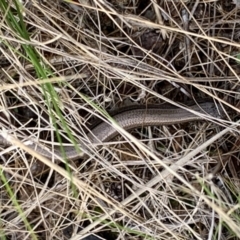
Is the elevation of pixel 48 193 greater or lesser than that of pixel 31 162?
lesser

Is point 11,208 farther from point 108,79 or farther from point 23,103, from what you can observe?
point 108,79

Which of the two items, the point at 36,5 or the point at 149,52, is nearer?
the point at 36,5

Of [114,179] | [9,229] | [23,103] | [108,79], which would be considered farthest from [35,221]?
[108,79]

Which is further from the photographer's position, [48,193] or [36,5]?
[48,193]

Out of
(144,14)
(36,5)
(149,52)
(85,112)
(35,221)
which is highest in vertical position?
(36,5)

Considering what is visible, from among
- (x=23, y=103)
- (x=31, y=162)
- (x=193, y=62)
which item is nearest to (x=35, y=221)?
(x=31, y=162)

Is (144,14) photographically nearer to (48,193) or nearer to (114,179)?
(114,179)
